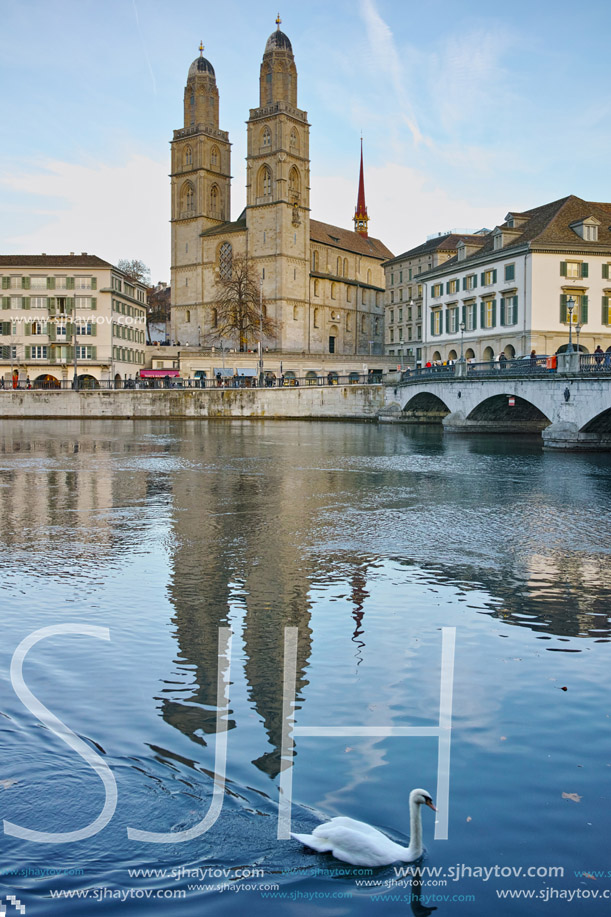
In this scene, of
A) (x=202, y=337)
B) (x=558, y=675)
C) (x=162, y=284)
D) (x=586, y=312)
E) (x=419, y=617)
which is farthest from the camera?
(x=162, y=284)

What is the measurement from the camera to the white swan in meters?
3.96

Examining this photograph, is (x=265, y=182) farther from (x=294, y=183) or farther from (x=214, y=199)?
(x=214, y=199)

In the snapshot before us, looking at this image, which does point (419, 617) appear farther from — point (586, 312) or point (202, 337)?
point (202, 337)

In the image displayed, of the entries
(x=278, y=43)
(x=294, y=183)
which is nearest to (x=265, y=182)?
(x=294, y=183)

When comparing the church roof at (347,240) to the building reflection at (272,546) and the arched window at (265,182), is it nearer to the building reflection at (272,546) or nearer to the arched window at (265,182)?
the arched window at (265,182)

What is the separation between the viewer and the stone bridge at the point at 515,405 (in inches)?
1203

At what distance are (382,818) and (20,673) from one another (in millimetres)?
3304

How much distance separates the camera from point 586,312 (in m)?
→ 50.8

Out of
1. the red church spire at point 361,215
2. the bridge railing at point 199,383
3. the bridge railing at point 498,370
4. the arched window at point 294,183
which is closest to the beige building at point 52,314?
the bridge railing at point 199,383

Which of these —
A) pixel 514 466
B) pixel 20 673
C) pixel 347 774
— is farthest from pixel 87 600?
pixel 514 466

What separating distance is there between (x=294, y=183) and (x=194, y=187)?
1237 centimetres

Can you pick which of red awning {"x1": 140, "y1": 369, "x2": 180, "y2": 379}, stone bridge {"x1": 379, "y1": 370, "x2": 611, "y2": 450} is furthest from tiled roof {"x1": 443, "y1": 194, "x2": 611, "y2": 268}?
red awning {"x1": 140, "y1": 369, "x2": 180, "y2": 379}

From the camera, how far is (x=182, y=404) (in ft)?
206

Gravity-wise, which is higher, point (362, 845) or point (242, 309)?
point (242, 309)
